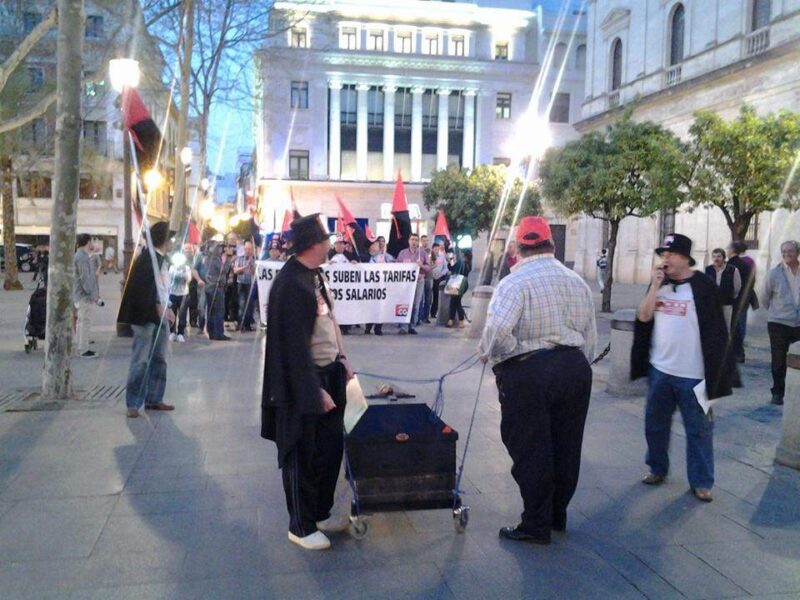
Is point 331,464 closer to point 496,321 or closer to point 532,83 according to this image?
point 496,321

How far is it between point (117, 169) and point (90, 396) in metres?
45.1

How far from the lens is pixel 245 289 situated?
14.4 m

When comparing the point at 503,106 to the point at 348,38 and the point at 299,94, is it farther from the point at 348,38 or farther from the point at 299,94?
the point at 299,94

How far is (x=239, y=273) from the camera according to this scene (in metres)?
14.3

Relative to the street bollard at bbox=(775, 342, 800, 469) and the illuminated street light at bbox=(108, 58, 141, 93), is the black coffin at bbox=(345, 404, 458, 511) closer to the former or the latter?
the street bollard at bbox=(775, 342, 800, 469)

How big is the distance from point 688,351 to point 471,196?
3802cm

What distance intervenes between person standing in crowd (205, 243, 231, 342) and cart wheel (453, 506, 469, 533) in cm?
895

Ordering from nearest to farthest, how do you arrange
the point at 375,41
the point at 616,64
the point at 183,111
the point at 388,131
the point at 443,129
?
the point at 183,111
the point at 616,64
the point at 375,41
the point at 388,131
the point at 443,129

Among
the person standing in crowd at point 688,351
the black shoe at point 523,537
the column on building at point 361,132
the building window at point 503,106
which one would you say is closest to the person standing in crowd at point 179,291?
the person standing in crowd at point 688,351

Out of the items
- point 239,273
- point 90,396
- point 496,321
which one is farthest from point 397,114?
point 496,321

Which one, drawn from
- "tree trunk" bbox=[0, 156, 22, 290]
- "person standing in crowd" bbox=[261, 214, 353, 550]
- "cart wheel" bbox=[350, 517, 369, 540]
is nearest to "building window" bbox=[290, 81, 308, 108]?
"tree trunk" bbox=[0, 156, 22, 290]

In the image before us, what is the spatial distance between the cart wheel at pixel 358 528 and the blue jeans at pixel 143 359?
11.6 feet

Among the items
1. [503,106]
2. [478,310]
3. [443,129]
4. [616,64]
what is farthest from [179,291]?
[503,106]

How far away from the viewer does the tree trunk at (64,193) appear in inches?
299
